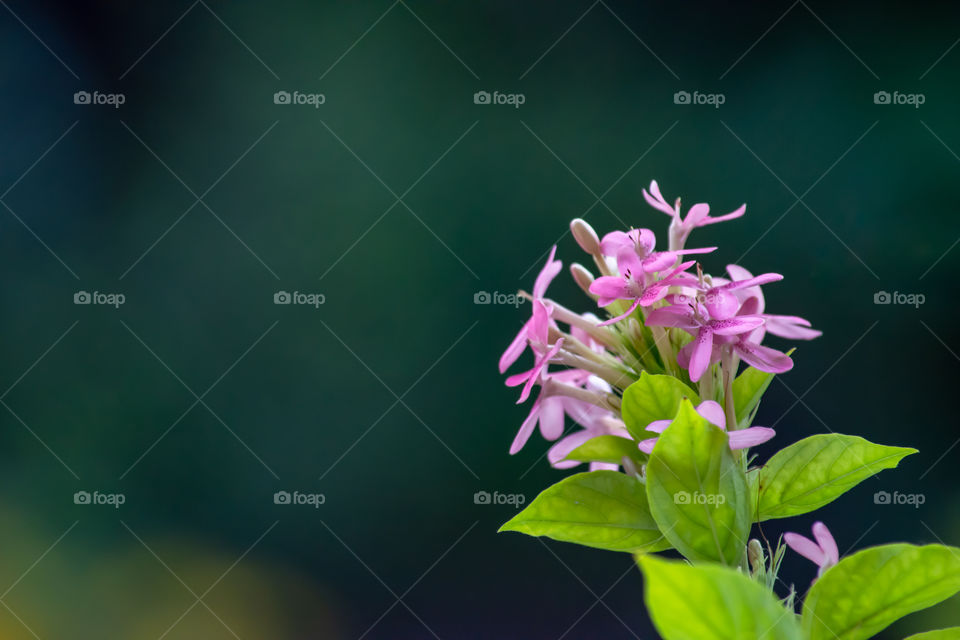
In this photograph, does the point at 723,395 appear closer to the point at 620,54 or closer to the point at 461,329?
the point at 461,329

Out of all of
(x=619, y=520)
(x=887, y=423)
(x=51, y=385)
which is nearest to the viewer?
(x=619, y=520)

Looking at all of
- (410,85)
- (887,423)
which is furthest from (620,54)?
(887,423)
